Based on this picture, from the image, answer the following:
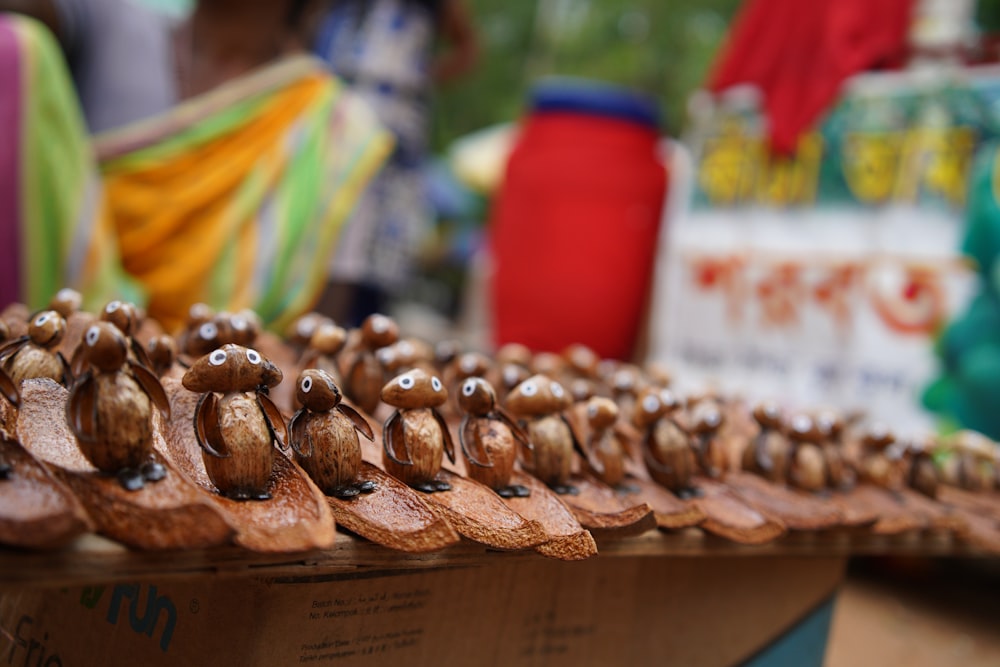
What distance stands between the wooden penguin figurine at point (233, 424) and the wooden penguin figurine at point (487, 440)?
0.71 feet

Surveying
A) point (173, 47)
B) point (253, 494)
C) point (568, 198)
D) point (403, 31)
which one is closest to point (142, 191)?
point (173, 47)

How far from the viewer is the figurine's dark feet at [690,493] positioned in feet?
3.21

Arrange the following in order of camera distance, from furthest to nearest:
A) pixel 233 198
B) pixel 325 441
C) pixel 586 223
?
pixel 586 223
pixel 233 198
pixel 325 441

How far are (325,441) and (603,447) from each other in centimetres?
34

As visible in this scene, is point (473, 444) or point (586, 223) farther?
point (586, 223)


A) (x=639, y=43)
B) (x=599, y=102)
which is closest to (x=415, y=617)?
(x=599, y=102)

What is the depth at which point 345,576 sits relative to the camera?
29.7 inches

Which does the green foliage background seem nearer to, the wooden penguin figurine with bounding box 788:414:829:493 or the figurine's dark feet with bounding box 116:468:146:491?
the wooden penguin figurine with bounding box 788:414:829:493

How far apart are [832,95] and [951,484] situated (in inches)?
57.0

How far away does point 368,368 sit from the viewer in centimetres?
95

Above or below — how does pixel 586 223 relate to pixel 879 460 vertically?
above

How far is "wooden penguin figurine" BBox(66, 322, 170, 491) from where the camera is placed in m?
0.56

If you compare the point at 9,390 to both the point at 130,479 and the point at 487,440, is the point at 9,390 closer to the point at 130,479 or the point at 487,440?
the point at 130,479

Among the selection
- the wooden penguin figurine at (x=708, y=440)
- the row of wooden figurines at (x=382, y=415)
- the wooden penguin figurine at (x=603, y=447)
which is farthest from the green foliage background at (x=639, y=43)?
the wooden penguin figurine at (x=603, y=447)
